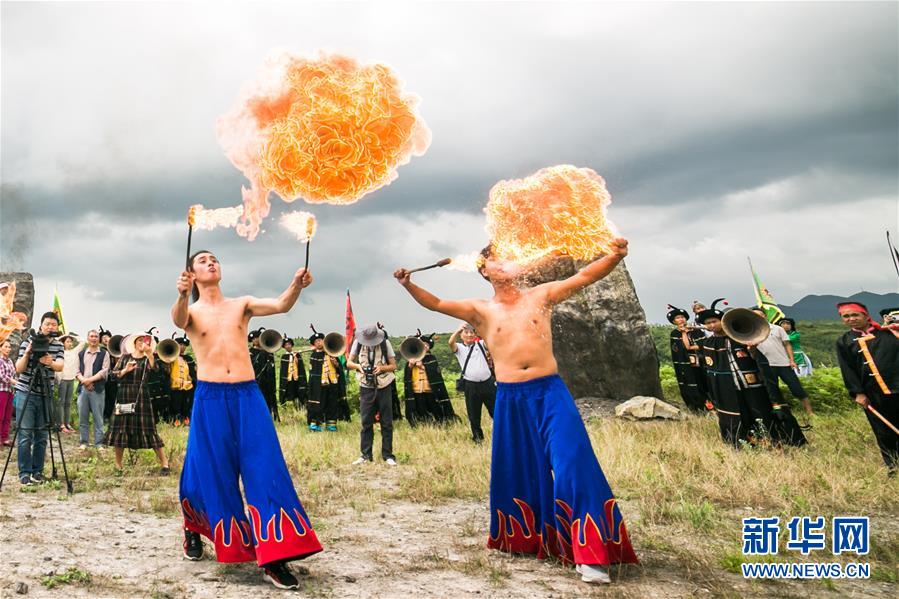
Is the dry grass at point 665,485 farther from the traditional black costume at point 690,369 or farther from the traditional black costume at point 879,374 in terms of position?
the traditional black costume at point 690,369

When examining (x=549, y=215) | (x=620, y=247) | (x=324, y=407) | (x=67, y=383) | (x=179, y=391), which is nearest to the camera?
(x=620, y=247)

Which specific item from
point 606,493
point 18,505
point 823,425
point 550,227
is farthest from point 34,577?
point 823,425

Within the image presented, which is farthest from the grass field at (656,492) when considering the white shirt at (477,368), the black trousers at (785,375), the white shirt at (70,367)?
the white shirt at (70,367)

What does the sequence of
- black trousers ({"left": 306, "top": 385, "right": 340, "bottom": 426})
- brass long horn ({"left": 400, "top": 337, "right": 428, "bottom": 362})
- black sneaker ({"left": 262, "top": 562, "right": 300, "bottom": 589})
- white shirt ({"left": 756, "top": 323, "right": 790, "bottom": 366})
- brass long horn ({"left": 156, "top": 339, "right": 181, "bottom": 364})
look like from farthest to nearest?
black trousers ({"left": 306, "top": 385, "right": 340, "bottom": 426}), brass long horn ({"left": 400, "top": 337, "right": 428, "bottom": 362}), brass long horn ({"left": 156, "top": 339, "right": 181, "bottom": 364}), white shirt ({"left": 756, "top": 323, "right": 790, "bottom": 366}), black sneaker ({"left": 262, "top": 562, "right": 300, "bottom": 589})

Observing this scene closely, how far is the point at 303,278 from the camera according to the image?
5125 millimetres

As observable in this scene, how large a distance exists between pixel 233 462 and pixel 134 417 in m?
5.11

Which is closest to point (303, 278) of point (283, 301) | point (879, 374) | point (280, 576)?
point (283, 301)

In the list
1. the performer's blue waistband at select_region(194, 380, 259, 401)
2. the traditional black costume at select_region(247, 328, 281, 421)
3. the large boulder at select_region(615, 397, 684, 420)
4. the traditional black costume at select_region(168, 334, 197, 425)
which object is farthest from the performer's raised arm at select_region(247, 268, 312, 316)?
the traditional black costume at select_region(168, 334, 197, 425)

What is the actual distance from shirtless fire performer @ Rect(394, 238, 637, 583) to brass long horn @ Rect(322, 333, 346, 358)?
31.4 feet

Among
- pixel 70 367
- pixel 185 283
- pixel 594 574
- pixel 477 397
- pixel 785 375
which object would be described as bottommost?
pixel 594 574

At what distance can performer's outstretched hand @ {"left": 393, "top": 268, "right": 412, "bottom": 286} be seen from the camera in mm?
5367

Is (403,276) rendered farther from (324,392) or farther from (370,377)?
(324,392)

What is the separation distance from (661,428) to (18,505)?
9.25m

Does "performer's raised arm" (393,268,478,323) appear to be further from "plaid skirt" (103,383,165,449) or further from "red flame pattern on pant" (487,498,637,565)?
"plaid skirt" (103,383,165,449)
